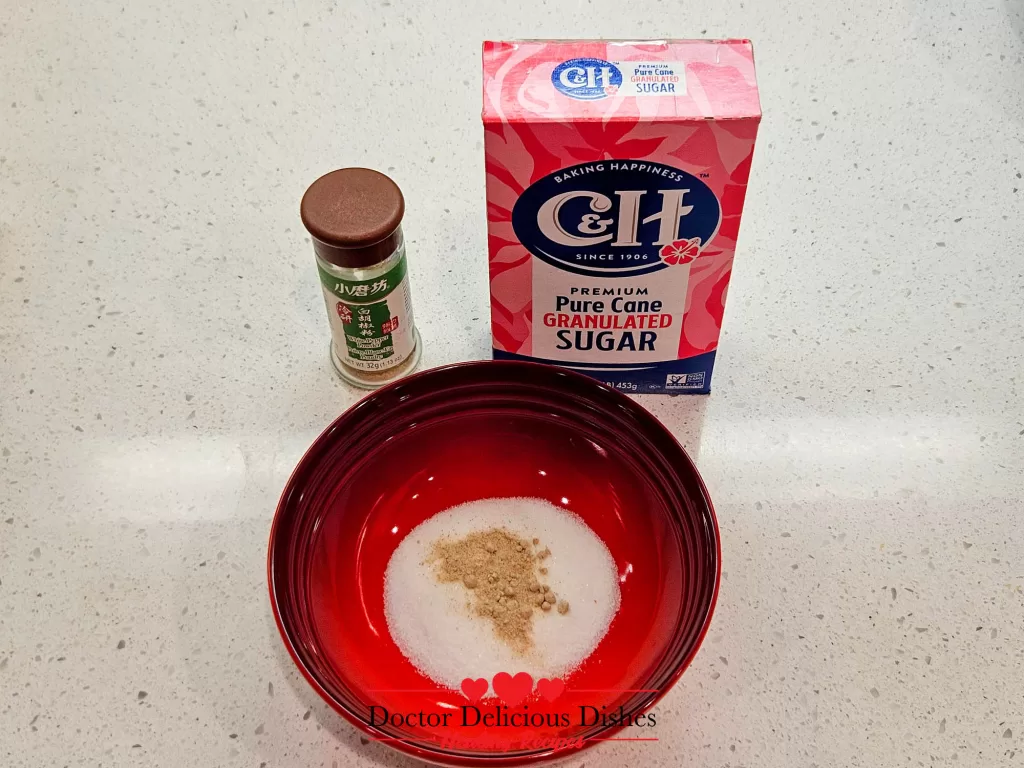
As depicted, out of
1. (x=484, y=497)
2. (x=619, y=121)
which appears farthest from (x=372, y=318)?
(x=619, y=121)

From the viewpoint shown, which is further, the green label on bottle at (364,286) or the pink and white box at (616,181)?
the green label on bottle at (364,286)

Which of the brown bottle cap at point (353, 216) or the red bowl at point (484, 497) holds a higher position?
the brown bottle cap at point (353, 216)

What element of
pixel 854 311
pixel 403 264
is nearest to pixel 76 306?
pixel 403 264

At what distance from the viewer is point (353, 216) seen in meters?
0.82

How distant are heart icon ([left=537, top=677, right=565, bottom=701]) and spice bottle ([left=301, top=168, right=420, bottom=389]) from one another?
13.6 inches

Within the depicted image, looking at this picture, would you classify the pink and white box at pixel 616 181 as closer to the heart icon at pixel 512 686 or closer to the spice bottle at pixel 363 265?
the spice bottle at pixel 363 265

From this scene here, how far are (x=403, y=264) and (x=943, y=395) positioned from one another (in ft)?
1.80

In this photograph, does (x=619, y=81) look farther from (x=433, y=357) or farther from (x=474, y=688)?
(x=474, y=688)

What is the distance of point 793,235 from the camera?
3.55ft

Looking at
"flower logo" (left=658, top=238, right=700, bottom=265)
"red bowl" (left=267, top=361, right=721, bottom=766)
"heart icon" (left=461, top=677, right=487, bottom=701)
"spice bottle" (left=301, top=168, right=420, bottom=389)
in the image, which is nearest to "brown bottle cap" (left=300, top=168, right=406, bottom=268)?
"spice bottle" (left=301, top=168, right=420, bottom=389)

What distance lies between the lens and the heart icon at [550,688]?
78 centimetres

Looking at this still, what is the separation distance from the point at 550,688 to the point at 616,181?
407 mm

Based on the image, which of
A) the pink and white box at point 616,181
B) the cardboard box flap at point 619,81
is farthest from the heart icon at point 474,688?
the cardboard box flap at point 619,81

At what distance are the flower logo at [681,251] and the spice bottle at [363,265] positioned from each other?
0.23 meters
